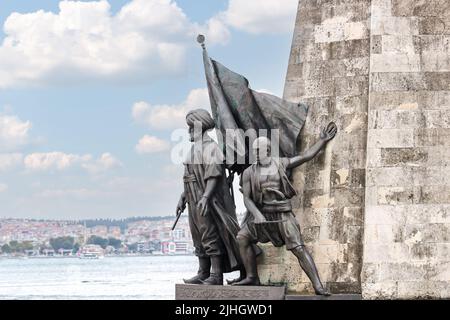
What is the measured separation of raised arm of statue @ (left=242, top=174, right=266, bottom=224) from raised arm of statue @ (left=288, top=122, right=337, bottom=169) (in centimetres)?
75

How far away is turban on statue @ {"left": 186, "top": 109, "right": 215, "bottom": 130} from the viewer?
66.8 feet

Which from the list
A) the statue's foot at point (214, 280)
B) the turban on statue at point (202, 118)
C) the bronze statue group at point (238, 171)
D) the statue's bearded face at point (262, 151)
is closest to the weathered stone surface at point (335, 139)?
the bronze statue group at point (238, 171)

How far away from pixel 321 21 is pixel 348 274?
391 centimetres

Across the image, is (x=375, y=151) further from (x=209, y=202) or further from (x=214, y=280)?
(x=214, y=280)

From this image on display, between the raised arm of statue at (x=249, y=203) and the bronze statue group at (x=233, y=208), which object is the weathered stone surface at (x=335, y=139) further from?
the raised arm of statue at (x=249, y=203)

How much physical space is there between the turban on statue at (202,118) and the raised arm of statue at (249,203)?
119 cm

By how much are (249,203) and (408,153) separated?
2.41 meters

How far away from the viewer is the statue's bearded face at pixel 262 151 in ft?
64.0

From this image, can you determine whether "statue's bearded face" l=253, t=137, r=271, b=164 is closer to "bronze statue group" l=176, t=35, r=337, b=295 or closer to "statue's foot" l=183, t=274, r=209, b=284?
"bronze statue group" l=176, t=35, r=337, b=295

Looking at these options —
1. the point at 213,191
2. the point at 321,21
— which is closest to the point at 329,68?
the point at 321,21

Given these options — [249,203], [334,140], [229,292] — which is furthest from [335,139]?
[229,292]

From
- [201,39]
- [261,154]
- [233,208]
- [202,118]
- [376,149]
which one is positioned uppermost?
[201,39]

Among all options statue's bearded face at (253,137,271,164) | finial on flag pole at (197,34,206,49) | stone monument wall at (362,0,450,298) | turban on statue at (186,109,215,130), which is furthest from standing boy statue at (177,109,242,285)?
stone monument wall at (362,0,450,298)

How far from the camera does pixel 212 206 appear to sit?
20266 millimetres
